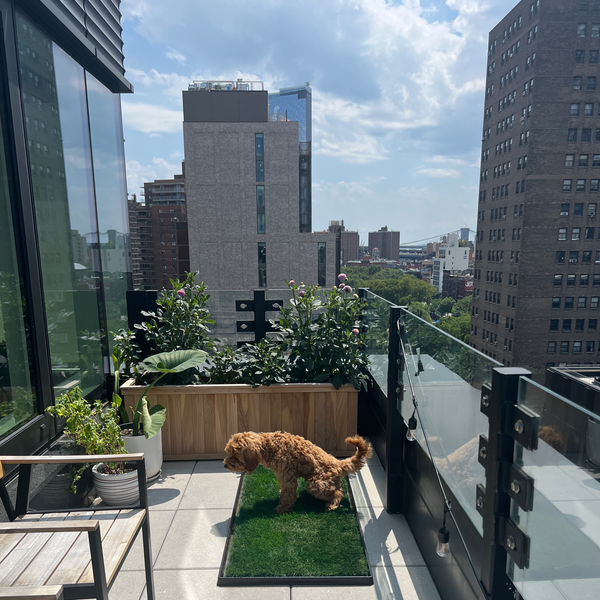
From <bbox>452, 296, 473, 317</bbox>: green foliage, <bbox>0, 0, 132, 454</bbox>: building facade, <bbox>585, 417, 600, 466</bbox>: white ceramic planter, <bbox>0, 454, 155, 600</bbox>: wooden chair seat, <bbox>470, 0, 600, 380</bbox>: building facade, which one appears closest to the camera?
<bbox>585, 417, 600, 466</bbox>: white ceramic planter

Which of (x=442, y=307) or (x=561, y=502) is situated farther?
(x=442, y=307)

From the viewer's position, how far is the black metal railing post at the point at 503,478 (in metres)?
1.14

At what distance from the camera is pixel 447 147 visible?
80125 millimetres

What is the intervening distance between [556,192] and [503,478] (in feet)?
173

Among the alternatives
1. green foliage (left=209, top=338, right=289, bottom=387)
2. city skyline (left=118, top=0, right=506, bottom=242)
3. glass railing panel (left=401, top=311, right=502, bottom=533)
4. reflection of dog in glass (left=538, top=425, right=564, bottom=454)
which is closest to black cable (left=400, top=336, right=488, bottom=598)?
glass railing panel (left=401, top=311, right=502, bottom=533)

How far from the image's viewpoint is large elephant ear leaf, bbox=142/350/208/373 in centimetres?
289

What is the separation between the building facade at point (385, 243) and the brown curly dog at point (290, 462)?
155 meters

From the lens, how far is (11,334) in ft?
7.52

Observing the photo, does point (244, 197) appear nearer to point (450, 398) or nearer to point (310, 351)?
point (310, 351)

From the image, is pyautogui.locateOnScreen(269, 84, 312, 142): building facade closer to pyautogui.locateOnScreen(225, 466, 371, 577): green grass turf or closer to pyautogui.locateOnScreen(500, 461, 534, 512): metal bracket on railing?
pyautogui.locateOnScreen(225, 466, 371, 577): green grass turf

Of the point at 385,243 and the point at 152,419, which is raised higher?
the point at 385,243

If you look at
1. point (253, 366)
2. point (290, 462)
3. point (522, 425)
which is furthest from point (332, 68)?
point (522, 425)

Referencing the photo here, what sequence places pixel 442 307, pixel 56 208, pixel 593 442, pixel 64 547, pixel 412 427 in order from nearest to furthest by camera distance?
pixel 593 442, pixel 64 547, pixel 412 427, pixel 56 208, pixel 442 307

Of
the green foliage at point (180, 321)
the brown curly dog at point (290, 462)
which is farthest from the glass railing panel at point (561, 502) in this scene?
the green foliage at point (180, 321)
